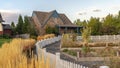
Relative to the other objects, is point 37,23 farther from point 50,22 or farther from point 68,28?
point 68,28

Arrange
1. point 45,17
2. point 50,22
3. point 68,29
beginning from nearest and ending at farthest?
1. point 50,22
2. point 45,17
3. point 68,29

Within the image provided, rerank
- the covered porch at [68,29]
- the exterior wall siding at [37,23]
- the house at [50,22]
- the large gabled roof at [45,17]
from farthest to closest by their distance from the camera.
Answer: the large gabled roof at [45,17] → the covered porch at [68,29] → the house at [50,22] → the exterior wall siding at [37,23]

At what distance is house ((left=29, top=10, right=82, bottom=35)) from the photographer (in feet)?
179

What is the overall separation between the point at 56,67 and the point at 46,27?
4344 cm

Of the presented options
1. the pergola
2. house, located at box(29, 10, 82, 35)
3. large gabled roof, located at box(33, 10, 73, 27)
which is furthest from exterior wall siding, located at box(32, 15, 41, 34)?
the pergola

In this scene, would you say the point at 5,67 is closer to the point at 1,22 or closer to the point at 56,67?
the point at 56,67

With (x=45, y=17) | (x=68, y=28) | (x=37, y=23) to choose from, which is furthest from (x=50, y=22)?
(x=68, y=28)

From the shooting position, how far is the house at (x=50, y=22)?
54.5 m

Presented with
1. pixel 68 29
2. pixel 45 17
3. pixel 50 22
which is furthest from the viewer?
pixel 68 29

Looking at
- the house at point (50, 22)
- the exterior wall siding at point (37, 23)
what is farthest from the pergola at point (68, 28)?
the exterior wall siding at point (37, 23)

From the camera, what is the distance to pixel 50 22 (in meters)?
55.8

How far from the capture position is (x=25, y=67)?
19.2ft

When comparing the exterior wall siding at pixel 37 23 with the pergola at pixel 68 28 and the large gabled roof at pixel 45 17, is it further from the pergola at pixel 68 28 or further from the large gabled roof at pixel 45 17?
the pergola at pixel 68 28

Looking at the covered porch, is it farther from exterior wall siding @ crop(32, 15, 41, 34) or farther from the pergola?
exterior wall siding @ crop(32, 15, 41, 34)
